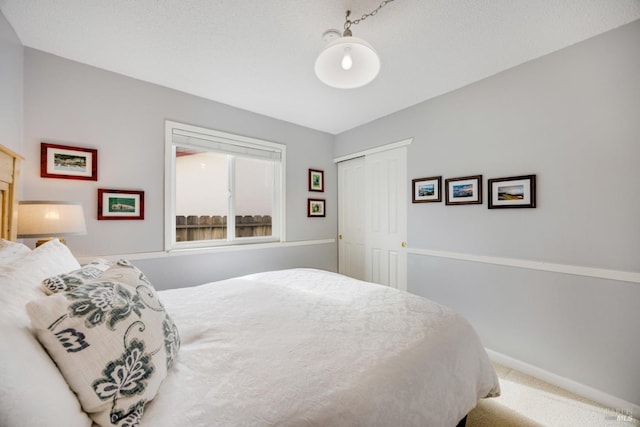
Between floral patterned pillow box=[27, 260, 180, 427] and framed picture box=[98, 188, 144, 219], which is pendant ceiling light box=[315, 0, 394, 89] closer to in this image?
floral patterned pillow box=[27, 260, 180, 427]

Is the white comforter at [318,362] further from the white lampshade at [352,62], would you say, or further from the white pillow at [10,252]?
the white lampshade at [352,62]

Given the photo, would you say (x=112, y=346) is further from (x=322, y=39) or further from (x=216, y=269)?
(x=216, y=269)

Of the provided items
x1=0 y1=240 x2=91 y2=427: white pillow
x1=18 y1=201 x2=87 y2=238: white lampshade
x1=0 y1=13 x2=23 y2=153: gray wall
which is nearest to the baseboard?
x1=0 y1=240 x2=91 y2=427: white pillow

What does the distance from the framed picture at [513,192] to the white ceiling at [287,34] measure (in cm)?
98

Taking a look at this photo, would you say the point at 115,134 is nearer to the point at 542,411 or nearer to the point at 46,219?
the point at 46,219

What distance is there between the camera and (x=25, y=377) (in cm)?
51

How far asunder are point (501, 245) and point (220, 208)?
9.68ft

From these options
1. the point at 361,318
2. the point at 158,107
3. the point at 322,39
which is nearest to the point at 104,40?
the point at 158,107

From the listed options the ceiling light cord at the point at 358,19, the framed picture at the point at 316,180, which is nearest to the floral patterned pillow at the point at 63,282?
the ceiling light cord at the point at 358,19

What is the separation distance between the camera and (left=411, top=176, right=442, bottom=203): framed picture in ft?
8.84

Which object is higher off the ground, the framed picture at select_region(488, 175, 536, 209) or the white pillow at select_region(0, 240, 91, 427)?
the framed picture at select_region(488, 175, 536, 209)

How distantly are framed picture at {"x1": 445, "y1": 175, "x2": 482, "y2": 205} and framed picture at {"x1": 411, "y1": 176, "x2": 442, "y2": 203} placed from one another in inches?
3.6

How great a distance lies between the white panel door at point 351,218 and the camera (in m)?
3.60

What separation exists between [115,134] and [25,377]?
2396 mm
